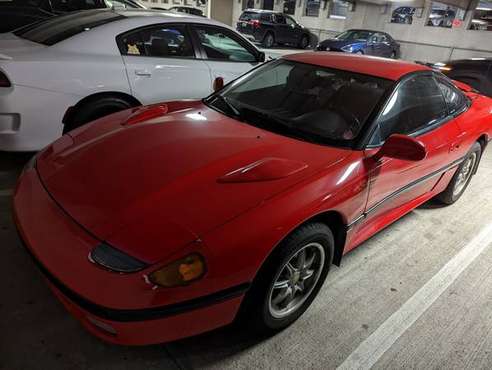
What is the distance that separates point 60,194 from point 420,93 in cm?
251

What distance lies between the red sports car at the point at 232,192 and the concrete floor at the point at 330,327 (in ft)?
0.64

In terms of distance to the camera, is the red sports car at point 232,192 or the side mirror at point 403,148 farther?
the side mirror at point 403,148

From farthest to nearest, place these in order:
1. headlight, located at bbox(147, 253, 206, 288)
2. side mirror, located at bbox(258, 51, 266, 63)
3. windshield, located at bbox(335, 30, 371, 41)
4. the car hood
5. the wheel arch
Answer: windshield, located at bbox(335, 30, 371, 41)
side mirror, located at bbox(258, 51, 266, 63)
the wheel arch
the car hood
headlight, located at bbox(147, 253, 206, 288)

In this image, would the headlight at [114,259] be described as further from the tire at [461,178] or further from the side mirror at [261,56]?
the side mirror at [261,56]

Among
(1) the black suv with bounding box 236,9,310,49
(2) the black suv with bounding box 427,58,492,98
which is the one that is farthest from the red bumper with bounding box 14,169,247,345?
(1) the black suv with bounding box 236,9,310,49

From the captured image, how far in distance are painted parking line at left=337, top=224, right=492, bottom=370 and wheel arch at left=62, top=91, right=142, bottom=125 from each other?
2.83 metres

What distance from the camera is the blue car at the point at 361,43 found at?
13.6m

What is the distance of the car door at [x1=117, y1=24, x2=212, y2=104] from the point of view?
11.9 feet

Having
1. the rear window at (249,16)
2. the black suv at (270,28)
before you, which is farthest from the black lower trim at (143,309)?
the rear window at (249,16)

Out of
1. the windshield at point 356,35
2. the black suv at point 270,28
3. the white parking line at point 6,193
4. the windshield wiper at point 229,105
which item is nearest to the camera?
the windshield wiper at point 229,105

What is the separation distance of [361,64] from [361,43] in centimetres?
1237

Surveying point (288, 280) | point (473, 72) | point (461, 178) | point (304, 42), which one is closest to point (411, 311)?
point (288, 280)

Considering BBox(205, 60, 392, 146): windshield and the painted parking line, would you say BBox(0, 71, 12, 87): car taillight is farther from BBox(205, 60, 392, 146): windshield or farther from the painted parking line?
the painted parking line

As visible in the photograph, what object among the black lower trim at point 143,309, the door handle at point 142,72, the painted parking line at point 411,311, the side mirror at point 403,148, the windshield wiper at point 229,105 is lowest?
the painted parking line at point 411,311
